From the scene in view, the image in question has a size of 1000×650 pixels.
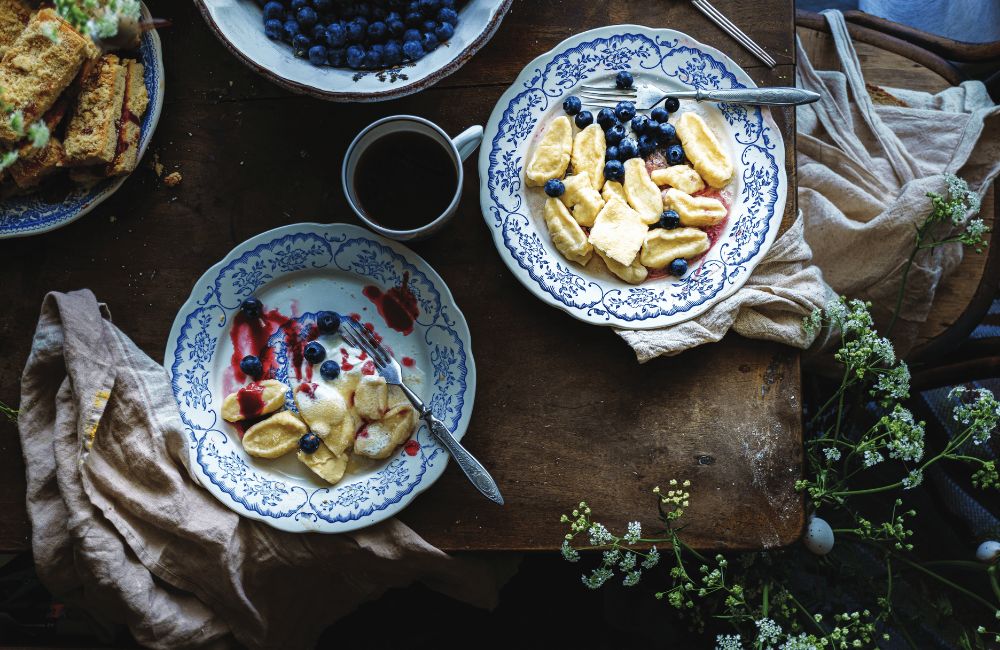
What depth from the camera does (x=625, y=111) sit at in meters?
1.60

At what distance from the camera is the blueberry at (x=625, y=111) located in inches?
63.2

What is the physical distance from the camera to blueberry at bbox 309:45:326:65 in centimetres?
144

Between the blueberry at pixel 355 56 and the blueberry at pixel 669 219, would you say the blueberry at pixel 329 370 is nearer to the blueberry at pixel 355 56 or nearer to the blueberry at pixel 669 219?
the blueberry at pixel 355 56

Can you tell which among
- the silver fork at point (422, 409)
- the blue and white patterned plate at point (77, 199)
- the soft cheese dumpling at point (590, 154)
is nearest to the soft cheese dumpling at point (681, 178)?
the soft cheese dumpling at point (590, 154)

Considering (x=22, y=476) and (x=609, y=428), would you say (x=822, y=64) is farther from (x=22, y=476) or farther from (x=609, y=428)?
(x=22, y=476)

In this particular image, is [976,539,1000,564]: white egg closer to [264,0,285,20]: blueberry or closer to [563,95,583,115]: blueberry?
[563,95,583,115]: blueberry

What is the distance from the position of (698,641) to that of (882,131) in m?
1.45

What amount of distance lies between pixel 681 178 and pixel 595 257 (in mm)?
240

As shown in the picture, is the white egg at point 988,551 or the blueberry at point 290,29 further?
the white egg at point 988,551

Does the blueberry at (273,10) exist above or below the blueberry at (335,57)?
above

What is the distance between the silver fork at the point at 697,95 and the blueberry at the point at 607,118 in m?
0.02

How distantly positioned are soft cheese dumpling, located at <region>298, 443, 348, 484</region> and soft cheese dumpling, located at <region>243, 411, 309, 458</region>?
4 centimetres

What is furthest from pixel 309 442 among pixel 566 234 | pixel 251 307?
pixel 566 234

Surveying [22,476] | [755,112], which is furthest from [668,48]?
[22,476]
